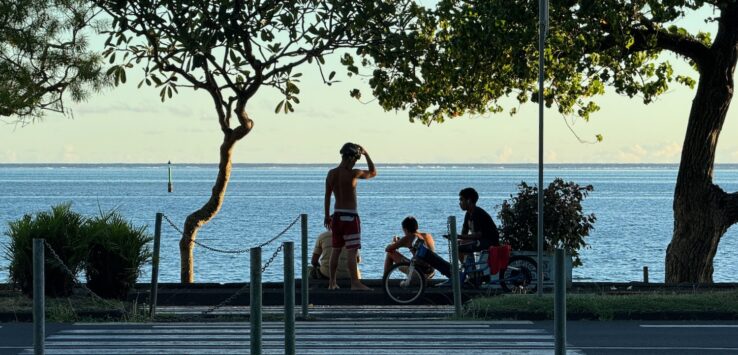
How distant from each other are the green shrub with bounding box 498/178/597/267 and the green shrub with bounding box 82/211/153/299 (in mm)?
5728

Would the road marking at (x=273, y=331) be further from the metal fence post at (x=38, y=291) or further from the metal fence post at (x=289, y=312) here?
the metal fence post at (x=289, y=312)

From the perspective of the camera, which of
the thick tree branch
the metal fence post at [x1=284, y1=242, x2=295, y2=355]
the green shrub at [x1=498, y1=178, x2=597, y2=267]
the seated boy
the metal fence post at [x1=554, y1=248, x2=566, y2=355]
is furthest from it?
the thick tree branch

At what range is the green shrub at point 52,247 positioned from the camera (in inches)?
622

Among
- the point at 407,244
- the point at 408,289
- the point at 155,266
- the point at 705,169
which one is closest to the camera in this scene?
the point at 155,266

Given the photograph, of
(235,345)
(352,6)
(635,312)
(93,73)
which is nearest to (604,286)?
(635,312)

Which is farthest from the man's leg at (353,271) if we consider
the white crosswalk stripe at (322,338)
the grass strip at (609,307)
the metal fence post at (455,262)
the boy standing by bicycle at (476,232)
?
the white crosswalk stripe at (322,338)

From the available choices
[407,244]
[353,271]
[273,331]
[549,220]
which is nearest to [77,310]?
[273,331]

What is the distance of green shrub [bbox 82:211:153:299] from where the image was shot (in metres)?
16.0

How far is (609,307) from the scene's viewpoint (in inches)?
584

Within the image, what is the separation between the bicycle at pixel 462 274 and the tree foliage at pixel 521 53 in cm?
373

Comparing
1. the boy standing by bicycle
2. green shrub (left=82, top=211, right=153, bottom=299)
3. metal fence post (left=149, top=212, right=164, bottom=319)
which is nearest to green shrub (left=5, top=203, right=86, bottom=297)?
green shrub (left=82, top=211, right=153, bottom=299)

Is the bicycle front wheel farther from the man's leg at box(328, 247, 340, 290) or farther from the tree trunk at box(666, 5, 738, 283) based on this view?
the tree trunk at box(666, 5, 738, 283)

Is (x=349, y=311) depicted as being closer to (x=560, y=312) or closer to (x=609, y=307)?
(x=609, y=307)

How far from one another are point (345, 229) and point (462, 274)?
1.78 m
